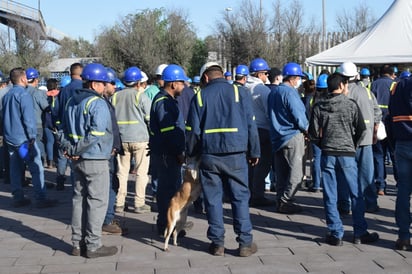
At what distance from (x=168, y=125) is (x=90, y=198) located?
126 cm

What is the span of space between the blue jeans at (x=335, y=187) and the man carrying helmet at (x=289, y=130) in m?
1.59

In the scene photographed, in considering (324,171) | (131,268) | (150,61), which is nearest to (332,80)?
(324,171)

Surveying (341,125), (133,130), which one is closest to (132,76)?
(133,130)

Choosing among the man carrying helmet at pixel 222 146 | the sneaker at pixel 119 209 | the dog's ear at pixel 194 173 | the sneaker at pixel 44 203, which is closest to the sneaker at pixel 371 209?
the man carrying helmet at pixel 222 146

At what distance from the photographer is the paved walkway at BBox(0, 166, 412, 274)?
18.7ft

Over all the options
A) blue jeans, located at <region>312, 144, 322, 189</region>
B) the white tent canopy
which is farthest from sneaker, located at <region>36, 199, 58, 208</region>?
the white tent canopy

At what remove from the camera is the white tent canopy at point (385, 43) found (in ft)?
38.7

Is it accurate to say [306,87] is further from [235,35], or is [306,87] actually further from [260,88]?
[235,35]

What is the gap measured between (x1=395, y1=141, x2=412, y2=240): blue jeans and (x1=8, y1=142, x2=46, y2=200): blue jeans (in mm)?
5401

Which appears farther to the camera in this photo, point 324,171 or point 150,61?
point 150,61

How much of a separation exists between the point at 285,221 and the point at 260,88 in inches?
86.3

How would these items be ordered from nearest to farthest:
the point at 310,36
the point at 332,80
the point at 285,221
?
the point at 332,80
the point at 285,221
the point at 310,36

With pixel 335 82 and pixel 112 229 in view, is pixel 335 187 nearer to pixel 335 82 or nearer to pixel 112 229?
pixel 335 82

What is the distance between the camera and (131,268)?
5.78 m
